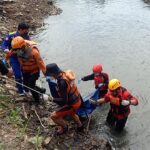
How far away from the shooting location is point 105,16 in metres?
22.2

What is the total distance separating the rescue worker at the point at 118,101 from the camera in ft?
25.5

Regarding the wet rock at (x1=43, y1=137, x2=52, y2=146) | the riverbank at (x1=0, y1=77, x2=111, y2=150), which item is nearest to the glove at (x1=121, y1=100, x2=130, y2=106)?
the riverbank at (x1=0, y1=77, x2=111, y2=150)

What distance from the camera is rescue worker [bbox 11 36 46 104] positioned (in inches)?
303

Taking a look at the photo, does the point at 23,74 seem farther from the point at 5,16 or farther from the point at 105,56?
the point at 5,16

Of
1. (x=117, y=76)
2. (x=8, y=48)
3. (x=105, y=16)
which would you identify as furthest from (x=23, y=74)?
(x=105, y=16)

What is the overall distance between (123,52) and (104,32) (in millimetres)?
3682

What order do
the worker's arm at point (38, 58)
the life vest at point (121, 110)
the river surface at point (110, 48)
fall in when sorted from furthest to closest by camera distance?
1. the river surface at point (110, 48)
2. the life vest at point (121, 110)
3. the worker's arm at point (38, 58)

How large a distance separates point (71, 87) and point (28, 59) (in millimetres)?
1556

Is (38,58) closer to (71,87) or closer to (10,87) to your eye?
(71,87)

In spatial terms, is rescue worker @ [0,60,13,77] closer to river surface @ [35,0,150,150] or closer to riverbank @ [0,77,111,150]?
riverbank @ [0,77,111,150]

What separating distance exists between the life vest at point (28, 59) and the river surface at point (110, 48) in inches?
95.4

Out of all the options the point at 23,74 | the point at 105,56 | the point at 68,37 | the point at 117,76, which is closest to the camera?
the point at 23,74

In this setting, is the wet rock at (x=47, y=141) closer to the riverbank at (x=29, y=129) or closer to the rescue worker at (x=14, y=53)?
the riverbank at (x=29, y=129)

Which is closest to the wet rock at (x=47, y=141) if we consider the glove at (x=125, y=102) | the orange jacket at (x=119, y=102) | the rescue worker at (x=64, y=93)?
the rescue worker at (x=64, y=93)
